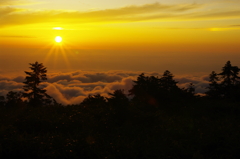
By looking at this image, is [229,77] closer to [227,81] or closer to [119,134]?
[227,81]

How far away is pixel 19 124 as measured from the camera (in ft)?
37.8

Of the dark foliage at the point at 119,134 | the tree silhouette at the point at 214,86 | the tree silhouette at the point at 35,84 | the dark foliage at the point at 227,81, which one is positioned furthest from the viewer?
the tree silhouette at the point at 214,86

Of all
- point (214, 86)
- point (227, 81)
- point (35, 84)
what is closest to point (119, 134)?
point (35, 84)

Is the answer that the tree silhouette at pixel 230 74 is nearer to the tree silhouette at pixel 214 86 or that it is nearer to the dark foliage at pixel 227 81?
the dark foliage at pixel 227 81

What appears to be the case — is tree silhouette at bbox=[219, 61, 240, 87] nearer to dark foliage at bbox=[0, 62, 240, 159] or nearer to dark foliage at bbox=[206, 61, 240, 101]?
dark foliage at bbox=[206, 61, 240, 101]

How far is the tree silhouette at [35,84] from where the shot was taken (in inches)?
1300

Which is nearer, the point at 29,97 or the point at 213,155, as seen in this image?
the point at 213,155

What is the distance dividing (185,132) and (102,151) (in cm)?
406

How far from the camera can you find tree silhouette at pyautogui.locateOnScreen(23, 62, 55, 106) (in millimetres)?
33031

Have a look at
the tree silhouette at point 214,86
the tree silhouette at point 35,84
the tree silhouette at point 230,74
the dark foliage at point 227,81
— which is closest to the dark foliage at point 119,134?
the tree silhouette at point 35,84

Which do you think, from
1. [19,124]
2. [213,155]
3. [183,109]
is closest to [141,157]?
[213,155]

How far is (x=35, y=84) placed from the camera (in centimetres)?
3338

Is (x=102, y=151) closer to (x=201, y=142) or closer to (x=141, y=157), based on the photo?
(x=141, y=157)

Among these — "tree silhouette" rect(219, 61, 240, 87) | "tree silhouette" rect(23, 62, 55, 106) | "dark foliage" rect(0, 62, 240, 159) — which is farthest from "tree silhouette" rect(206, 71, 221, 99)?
"tree silhouette" rect(23, 62, 55, 106)
